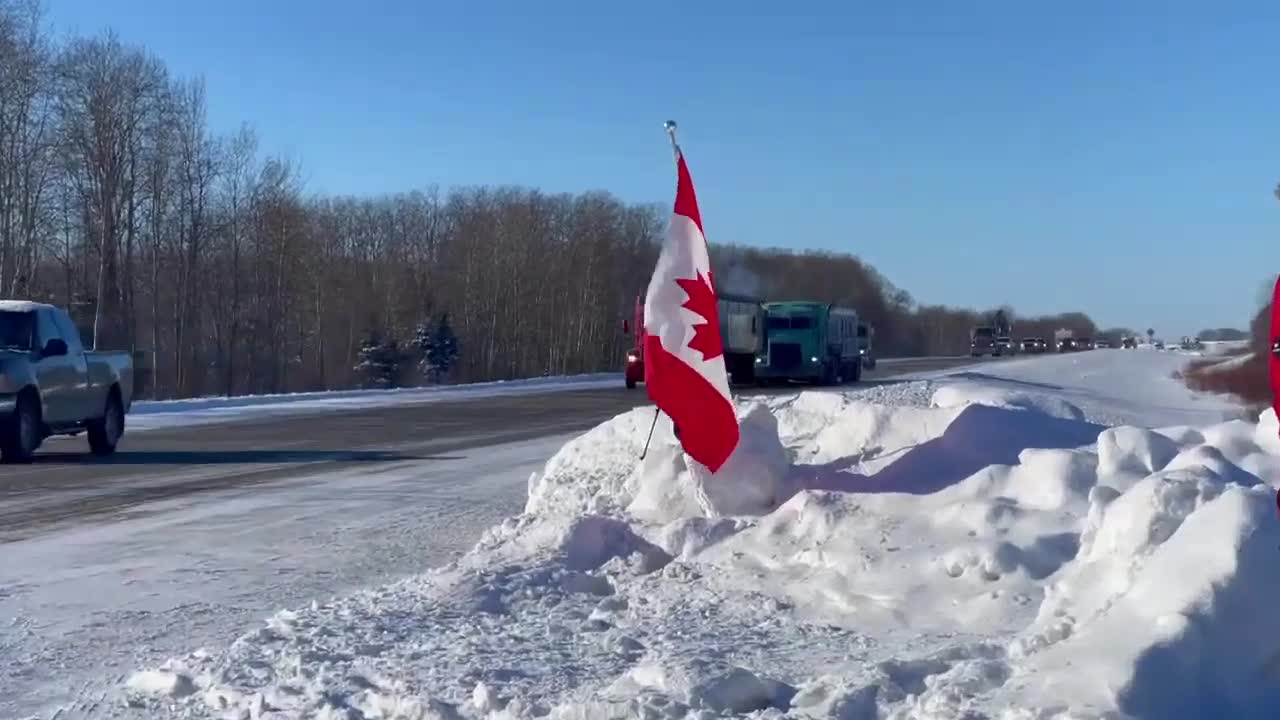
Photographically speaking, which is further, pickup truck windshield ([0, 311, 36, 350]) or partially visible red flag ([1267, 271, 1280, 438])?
pickup truck windshield ([0, 311, 36, 350])

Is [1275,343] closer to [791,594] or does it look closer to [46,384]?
[791,594]

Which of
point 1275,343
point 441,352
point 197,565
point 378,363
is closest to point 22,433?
point 197,565

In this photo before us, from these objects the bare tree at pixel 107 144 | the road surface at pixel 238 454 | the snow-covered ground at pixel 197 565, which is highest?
the bare tree at pixel 107 144

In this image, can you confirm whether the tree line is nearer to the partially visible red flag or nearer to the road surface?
the road surface

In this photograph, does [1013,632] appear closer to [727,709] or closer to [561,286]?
[727,709]

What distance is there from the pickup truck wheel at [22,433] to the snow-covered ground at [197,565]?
450 centimetres

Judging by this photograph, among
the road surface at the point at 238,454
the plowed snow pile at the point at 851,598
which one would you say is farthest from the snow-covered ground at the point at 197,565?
the road surface at the point at 238,454

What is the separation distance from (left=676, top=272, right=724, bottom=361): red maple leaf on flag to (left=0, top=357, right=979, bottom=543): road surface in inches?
234

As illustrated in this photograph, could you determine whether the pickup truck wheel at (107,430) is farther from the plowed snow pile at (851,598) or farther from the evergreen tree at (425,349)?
the evergreen tree at (425,349)

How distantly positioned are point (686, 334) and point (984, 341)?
10416 cm

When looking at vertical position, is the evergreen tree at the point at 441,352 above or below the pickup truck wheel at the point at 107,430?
above

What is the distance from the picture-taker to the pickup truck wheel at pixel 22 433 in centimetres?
1695

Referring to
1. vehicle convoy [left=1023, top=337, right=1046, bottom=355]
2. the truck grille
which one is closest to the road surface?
the truck grille

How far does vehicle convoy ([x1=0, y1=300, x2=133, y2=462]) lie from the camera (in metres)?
16.9
